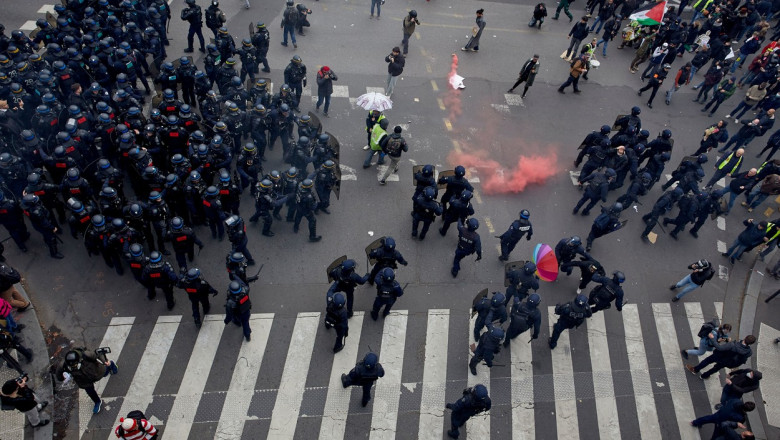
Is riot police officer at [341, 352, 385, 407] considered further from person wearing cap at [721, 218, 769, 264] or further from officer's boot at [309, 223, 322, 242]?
person wearing cap at [721, 218, 769, 264]

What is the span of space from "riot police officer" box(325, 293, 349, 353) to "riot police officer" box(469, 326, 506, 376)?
8.55ft

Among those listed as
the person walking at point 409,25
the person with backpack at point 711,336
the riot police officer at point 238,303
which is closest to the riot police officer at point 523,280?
the person with backpack at point 711,336

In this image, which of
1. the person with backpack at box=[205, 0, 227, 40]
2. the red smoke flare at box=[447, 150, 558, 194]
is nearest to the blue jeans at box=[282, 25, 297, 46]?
the person with backpack at box=[205, 0, 227, 40]

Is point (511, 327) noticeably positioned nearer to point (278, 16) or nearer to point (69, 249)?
point (69, 249)

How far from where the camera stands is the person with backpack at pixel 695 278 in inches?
456

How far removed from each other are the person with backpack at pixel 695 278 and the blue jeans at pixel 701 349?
1.45 m

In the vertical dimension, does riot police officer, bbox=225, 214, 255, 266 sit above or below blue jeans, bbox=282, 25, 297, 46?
below

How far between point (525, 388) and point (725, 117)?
584 inches

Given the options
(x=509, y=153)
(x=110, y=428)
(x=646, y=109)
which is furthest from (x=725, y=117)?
(x=110, y=428)

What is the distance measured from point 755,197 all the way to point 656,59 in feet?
23.9

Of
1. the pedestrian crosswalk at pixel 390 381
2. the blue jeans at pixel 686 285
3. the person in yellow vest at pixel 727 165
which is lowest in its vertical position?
the pedestrian crosswalk at pixel 390 381

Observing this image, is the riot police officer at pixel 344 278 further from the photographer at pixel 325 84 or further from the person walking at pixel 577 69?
the person walking at pixel 577 69

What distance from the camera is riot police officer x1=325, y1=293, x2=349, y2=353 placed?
9227 millimetres

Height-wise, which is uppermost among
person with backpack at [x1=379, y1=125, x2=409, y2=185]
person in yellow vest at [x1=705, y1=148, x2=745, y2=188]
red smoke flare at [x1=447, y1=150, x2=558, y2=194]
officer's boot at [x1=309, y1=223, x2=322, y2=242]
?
person with backpack at [x1=379, y1=125, x2=409, y2=185]
